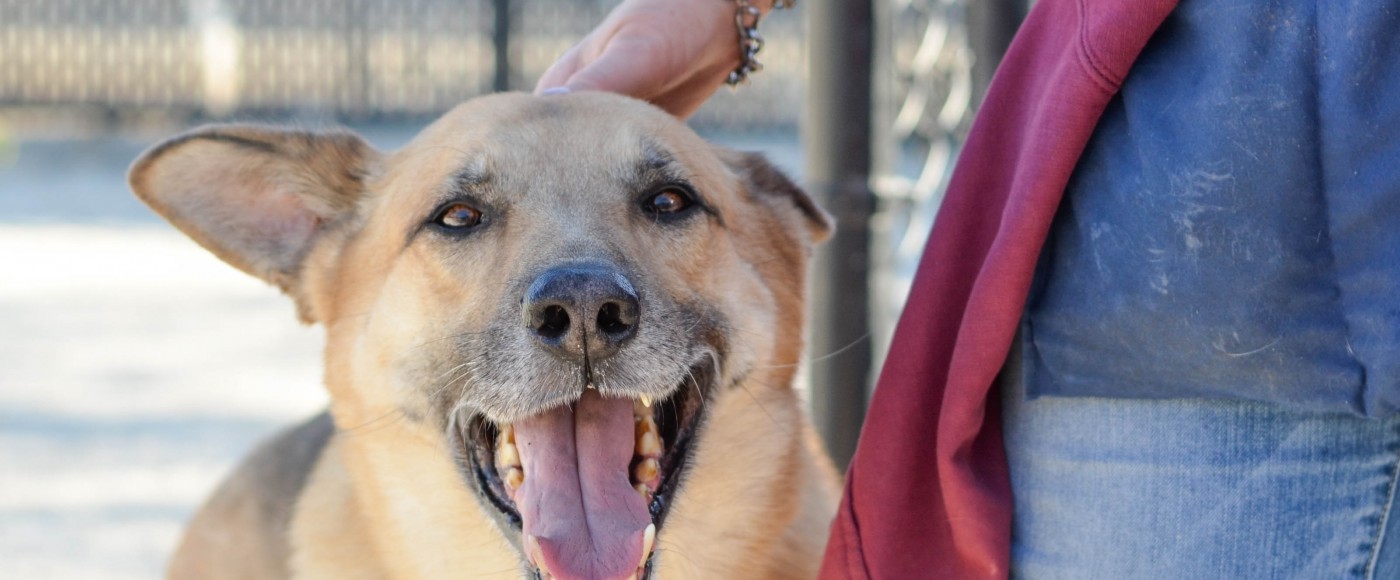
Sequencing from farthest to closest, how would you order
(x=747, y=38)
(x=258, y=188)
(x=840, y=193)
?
1. (x=840, y=193)
2. (x=747, y=38)
3. (x=258, y=188)

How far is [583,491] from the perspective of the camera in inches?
91.9

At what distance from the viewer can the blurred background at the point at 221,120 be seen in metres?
3.74

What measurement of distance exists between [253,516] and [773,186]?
1422mm

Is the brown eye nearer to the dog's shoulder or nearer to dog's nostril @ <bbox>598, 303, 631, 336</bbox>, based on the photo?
dog's nostril @ <bbox>598, 303, 631, 336</bbox>

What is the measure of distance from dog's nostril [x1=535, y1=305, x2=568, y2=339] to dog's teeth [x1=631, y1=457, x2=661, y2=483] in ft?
1.18

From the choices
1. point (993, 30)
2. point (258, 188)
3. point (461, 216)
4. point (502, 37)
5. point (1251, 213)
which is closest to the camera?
point (1251, 213)

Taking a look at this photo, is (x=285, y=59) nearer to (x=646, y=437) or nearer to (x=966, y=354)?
(x=646, y=437)

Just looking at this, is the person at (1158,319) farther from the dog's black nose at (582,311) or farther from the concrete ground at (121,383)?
the concrete ground at (121,383)

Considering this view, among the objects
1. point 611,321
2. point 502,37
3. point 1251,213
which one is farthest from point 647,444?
point 502,37

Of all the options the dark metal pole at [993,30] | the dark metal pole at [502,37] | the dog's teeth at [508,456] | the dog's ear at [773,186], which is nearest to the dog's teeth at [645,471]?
the dog's teeth at [508,456]

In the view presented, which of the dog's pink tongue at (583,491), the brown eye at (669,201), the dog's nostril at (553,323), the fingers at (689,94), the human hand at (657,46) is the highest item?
the human hand at (657,46)

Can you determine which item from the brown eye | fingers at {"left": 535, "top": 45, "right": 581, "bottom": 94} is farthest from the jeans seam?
fingers at {"left": 535, "top": 45, "right": 581, "bottom": 94}

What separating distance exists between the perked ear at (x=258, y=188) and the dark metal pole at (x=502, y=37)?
11.4 metres

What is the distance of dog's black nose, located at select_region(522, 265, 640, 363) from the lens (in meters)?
2.16
